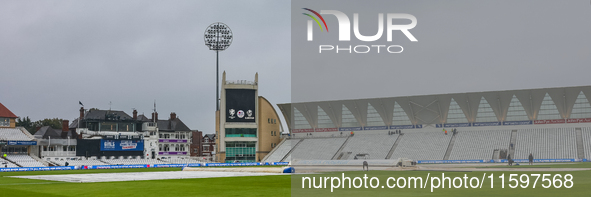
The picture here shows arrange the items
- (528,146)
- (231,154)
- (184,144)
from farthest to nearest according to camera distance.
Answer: (184,144)
(231,154)
(528,146)

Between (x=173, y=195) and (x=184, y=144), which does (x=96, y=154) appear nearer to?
(x=184, y=144)

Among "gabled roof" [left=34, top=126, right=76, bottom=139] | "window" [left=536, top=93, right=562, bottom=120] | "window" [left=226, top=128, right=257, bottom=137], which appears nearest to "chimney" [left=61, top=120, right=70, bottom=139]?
"gabled roof" [left=34, top=126, right=76, bottom=139]

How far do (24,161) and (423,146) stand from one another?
5738 cm

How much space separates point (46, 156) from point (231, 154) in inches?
1138

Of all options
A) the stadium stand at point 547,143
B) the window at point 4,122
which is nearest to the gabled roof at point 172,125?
the window at point 4,122

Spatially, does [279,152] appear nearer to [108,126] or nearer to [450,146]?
[450,146]

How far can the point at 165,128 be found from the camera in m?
119

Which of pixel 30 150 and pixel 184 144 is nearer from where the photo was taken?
pixel 30 150

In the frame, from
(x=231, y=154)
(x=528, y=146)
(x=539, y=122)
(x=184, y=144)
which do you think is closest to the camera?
(x=528, y=146)

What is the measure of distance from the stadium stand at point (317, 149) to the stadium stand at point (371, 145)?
213 centimetres

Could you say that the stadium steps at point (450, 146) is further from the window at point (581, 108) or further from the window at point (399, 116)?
the window at point (581, 108)

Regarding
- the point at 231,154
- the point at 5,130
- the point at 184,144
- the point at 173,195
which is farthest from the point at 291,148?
the point at 173,195

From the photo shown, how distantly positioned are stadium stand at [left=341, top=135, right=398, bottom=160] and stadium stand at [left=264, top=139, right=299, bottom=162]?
11.0 m

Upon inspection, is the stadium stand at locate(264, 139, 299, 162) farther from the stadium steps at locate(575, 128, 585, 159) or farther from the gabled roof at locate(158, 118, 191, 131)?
the stadium steps at locate(575, 128, 585, 159)
